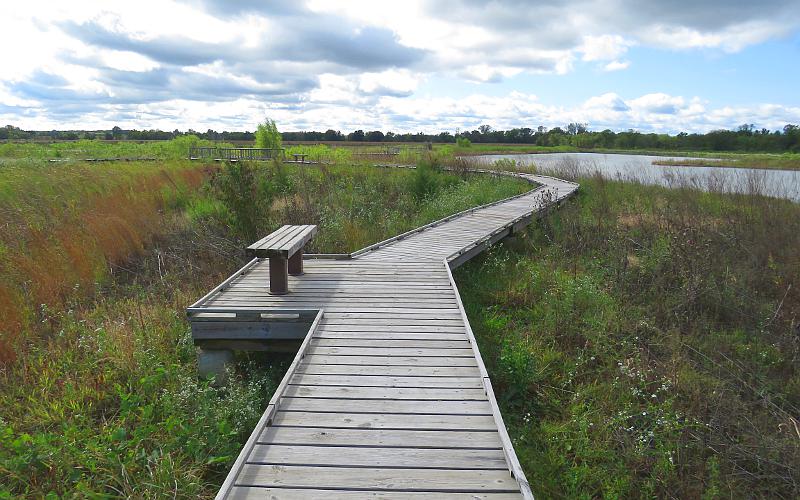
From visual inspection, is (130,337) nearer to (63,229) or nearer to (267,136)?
(63,229)

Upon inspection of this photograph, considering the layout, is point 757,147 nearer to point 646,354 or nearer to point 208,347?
point 646,354

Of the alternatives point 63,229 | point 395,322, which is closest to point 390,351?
point 395,322

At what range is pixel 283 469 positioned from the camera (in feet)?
8.30

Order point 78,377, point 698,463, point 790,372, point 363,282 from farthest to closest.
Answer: point 363,282 → point 790,372 → point 78,377 → point 698,463

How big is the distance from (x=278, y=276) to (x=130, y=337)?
162 centimetres

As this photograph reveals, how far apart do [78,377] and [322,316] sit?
7.61ft

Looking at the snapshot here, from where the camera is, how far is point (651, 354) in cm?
514

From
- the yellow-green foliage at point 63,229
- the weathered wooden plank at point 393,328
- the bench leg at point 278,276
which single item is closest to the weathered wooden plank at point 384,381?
the weathered wooden plank at point 393,328

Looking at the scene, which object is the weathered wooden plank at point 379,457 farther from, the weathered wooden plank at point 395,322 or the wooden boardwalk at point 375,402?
the weathered wooden plank at point 395,322

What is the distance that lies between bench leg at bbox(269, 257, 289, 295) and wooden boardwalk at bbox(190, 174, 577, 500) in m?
0.10

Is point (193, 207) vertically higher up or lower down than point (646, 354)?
higher up

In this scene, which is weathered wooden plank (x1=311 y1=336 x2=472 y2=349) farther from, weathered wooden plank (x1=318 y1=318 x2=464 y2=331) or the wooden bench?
the wooden bench

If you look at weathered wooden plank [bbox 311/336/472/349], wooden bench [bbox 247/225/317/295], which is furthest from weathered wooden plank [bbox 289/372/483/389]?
wooden bench [bbox 247/225/317/295]

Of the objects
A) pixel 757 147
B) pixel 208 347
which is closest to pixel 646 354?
pixel 208 347
